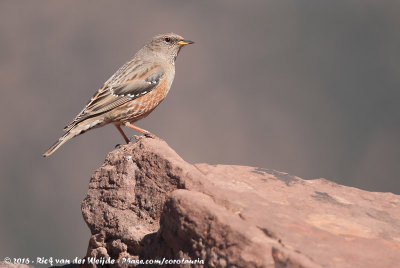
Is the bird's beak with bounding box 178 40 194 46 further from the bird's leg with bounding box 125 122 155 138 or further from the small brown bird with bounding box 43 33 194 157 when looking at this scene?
the bird's leg with bounding box 125 122 155 138

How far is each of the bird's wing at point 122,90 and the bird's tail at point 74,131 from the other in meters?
0.07

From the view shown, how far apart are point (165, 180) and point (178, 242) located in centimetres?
109

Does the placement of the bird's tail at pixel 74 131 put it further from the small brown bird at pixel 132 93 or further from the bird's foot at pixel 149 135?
the bird's foot at pixel 149 135

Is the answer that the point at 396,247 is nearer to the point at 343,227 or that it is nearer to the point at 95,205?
the point at 343,227

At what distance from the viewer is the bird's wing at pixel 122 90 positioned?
24.9 ft

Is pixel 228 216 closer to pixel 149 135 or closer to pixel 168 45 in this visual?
pixel 149 135

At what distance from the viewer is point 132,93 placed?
25.6 feet

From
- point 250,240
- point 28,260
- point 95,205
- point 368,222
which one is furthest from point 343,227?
point 28,260

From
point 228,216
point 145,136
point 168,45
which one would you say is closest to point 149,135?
point 145,136

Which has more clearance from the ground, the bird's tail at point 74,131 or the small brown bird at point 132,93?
the small brown bird at point 132,93

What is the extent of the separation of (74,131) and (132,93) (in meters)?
1.10

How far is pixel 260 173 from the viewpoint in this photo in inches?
285

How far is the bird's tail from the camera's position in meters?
7.19

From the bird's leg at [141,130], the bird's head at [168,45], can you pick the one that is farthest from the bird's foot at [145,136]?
the bird's head at [168,45]
